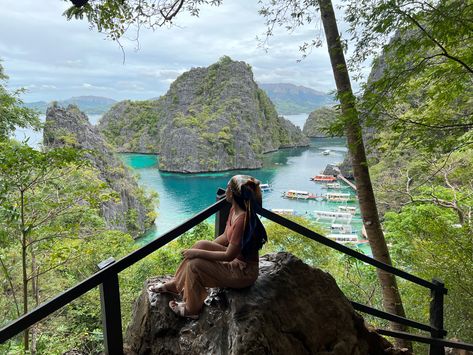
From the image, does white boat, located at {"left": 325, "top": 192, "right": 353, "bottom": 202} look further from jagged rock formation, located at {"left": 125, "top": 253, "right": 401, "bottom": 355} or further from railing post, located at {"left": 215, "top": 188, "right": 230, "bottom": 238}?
railing post, located at {"left": 215, "top": 188, "right": 230, "bottom": 238}

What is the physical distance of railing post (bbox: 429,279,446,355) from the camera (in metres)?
2.89

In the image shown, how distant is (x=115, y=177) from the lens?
35500 mm

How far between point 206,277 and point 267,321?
452 millimetres

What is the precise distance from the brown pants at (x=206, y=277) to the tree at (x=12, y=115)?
7.49 meters

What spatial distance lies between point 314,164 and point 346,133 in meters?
61.7

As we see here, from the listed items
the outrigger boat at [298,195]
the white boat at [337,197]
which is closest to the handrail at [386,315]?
the outrigger boat at [298,195]

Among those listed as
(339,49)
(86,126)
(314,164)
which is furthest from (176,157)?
(339,49)

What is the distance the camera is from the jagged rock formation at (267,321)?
1979mm

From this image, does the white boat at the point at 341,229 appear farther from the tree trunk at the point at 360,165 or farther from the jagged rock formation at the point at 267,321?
the jagged rock formation at the point at 267,321

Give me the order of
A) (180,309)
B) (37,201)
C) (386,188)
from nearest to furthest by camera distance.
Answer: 1. (180,309)
2. (37,201)
3. (386,188)

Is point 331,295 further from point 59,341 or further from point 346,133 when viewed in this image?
point 59,341

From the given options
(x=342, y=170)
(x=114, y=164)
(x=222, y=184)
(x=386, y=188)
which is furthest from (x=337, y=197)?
(x=386, y=188)

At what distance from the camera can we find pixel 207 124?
65688mm

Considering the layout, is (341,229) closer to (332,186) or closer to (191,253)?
Answer: (332,186)
